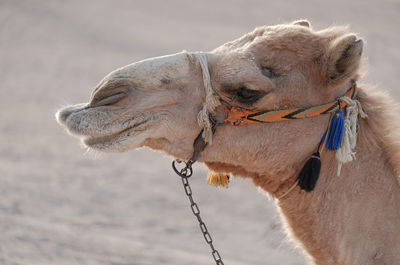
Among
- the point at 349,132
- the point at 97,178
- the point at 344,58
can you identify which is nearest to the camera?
the point at 344,58

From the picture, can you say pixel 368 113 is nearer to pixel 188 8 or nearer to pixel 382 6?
pixel 188 8

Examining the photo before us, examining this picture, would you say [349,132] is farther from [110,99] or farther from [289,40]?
[110,99]

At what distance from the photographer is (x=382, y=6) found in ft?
67.9

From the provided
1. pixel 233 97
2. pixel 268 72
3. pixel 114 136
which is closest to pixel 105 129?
pixel 114 136

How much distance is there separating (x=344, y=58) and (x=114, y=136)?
1.36 metres

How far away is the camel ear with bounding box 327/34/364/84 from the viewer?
3.08m

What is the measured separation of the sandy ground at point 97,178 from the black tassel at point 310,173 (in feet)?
2.30

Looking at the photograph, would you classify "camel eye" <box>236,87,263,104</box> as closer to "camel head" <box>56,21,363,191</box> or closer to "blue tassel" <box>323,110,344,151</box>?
"camel head" <box>56,21,363,191</box>

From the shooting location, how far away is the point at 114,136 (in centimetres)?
323

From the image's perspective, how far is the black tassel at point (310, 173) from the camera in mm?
3283

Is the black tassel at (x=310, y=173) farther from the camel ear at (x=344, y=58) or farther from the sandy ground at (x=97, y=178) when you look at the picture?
the sandy ground at (x=97, y=178)

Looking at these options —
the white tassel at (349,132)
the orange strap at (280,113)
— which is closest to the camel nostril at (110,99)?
the orange strap at (280,113)

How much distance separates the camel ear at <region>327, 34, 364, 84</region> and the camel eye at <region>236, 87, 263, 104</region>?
1.38 feet

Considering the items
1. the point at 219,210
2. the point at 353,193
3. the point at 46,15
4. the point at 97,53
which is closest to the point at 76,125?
the point at 353,193
